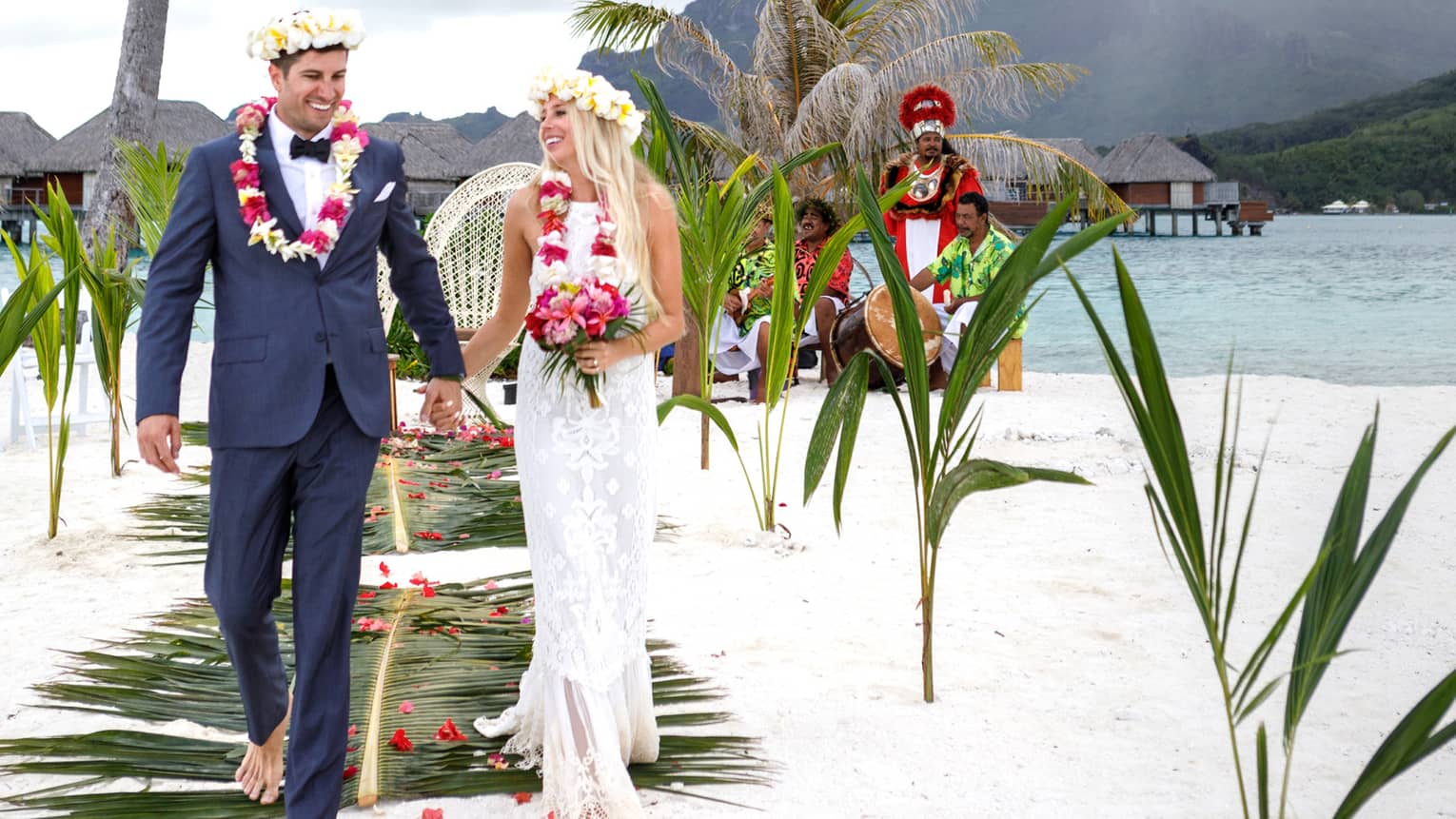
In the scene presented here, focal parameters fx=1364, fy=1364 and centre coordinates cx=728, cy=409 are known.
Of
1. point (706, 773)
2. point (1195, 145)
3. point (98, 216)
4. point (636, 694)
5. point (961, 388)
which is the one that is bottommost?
point (706, 773)

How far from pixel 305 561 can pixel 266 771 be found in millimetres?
565

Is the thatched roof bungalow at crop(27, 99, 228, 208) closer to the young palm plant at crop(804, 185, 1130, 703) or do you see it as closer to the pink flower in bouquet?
the young palm plant at crop(804, 185, 1130, 703)

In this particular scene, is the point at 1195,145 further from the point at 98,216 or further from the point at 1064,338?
the point at 98,216

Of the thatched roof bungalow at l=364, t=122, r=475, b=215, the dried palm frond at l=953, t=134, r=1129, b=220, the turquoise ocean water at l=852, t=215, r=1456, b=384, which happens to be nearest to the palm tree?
the dried palm frond at l=953, t=134, r=1129, b=220

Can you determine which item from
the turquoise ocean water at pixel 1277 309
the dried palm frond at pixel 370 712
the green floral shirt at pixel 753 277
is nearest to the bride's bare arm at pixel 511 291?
the dried palm frond at pixel 370 712

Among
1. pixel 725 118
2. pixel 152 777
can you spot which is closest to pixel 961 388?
pixel 152 777

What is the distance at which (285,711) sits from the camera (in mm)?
3092

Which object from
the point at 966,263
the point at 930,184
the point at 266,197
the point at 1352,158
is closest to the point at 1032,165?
the point at 930,184

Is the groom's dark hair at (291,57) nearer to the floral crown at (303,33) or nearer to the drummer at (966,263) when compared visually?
the floral crown at (303,33)

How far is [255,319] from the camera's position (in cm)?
283

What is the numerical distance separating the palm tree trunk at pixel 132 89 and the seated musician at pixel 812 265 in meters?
6.76

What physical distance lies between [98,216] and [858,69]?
7.70 m

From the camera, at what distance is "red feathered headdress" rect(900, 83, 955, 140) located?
1043 centimetres

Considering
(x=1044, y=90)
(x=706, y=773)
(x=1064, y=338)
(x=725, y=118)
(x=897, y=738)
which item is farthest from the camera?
(x=1064, y=338)
